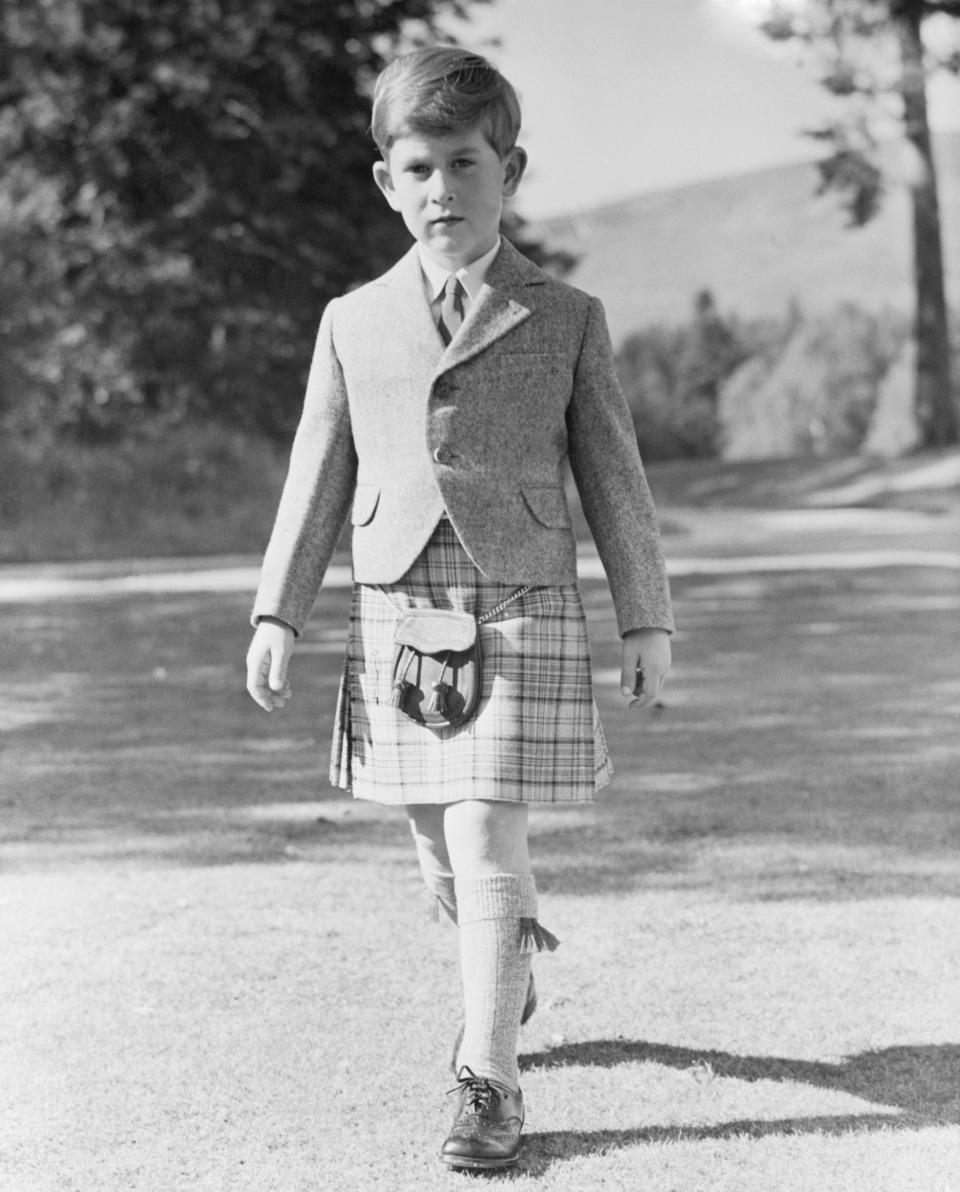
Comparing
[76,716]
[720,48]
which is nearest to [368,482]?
[76,716]

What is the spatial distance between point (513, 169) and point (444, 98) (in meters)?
0.26

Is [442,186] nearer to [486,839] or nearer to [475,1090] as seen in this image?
[486,839]

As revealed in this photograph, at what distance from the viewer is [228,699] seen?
8750 millimetres

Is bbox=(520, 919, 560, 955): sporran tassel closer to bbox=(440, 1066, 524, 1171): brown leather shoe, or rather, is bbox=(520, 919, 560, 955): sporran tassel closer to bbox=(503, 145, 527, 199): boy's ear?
bbox=(440, 1066, 524, 1171): brown leather shoe

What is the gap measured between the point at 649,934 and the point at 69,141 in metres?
22.7

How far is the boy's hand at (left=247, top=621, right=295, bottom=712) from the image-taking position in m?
3.38

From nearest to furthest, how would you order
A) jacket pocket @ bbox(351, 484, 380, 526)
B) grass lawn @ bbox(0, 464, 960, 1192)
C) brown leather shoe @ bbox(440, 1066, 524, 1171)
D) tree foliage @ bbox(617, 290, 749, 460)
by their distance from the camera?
1. brown leather shoe @ bbox(440, 1066, 524, 1171)
2. grass lawn @ bbox(0, 464, 960, 1192)
3. jacket pocket @ bbox(351, 484, 380, 526)
4. tree foliage @ bbox(617, 290, 749, 460)

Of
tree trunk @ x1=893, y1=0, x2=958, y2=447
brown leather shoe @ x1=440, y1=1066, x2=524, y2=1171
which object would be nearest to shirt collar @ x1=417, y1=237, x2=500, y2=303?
brown leather shoe @ x1=440, y1=1066, x2=524, y2=1171

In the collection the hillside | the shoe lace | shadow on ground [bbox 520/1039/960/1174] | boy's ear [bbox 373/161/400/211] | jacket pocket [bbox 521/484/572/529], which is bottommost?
shadow on ground [bbox 520/1039/960/1174]

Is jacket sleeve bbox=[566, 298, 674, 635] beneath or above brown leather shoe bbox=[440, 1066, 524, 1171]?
above

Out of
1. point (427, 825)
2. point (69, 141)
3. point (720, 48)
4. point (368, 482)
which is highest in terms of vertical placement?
point (720, 48)

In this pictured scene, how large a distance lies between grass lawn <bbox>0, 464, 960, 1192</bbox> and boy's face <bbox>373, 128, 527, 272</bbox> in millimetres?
1556

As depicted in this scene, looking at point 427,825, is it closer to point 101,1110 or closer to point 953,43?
point 101,1110

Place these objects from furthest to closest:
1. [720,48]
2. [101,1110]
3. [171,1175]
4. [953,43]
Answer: [720,48] → [953,43] → [101,1110] → [171,1175]
